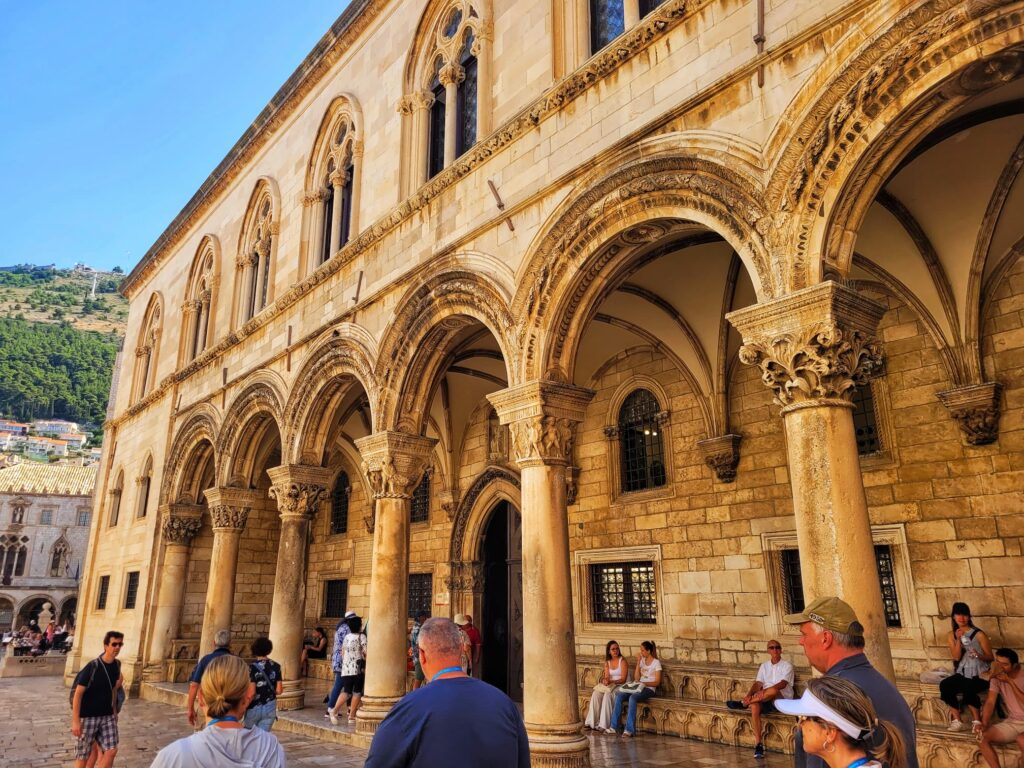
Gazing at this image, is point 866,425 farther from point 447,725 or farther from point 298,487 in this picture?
point 298,487

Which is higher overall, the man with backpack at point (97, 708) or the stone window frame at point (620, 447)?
the stone window frame at point (620, 447)

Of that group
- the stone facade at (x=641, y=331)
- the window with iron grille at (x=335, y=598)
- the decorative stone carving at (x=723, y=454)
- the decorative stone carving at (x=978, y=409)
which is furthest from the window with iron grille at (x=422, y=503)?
the decorative stone carving at (x=978, y=409)

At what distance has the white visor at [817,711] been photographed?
73.9 inches

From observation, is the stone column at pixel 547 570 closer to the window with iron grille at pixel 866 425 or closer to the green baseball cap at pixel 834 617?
the window with iron grille at pixel 866 425

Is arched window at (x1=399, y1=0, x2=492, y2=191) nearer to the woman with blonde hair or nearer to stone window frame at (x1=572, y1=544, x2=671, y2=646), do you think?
stone window frame at (x1=572, y1=544, x2=671, y2=646)

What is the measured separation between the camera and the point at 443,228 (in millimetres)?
9938

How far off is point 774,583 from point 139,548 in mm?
15015

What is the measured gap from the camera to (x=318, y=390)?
476 inches

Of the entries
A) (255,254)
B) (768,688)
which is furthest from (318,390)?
(768,688)

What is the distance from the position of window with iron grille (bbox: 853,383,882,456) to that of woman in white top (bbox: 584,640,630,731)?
4.08m

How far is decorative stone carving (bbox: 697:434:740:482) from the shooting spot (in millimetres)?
9984

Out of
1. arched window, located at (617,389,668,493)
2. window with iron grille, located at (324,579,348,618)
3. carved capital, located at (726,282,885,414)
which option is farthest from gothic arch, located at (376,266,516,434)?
window with iron grille, located at (324,579,348,618)

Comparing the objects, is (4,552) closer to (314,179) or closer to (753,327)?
(314,179)

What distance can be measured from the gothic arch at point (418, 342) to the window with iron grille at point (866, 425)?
4.48 m
